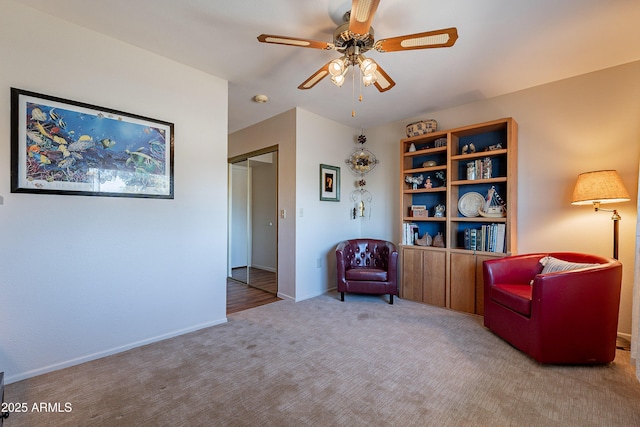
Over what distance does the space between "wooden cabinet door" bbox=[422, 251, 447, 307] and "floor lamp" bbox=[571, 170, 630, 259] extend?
1.43 m

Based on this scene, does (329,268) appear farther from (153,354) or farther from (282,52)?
(282,52)

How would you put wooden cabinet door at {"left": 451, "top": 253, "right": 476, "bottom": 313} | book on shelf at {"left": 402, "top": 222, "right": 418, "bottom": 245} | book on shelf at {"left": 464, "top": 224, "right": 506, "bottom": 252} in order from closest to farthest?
book on shelf at {"left": 464, "top": 224, "right": 506, "bottom": 252} < wooden cabinet door at {"left": 451, "top": 253, "right": 476, "bottom": 313} < book on shelf at {"left": 402, "top": 222, "right": 418, "bottom": 245}

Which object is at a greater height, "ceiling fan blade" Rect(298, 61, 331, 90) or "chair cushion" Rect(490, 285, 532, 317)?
"ceiling fan blade" Rect(298, 61, 331, 90)

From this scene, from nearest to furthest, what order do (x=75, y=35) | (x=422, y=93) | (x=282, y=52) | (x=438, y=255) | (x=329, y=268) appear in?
(x=75, y=35)
(x=282, y=52)
(x=422, y=93)
(x=438, y=255)
(x=329, y=268)

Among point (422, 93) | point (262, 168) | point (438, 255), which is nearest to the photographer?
point (422, 93)

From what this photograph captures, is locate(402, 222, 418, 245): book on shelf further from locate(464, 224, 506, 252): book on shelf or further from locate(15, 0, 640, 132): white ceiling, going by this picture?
locate(15, 0, 640, 132): white ceiling

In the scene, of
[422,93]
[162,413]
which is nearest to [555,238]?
[422,93]

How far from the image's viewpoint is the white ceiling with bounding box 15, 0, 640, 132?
187 centimetres

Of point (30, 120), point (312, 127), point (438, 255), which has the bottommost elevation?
point (438, 255)

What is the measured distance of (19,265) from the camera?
1.88 m

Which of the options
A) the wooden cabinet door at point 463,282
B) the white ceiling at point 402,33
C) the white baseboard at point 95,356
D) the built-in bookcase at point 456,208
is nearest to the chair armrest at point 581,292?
the built-in bookcase at point 456,208

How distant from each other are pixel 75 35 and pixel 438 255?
4.10 m

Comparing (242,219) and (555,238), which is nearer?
(555,238)

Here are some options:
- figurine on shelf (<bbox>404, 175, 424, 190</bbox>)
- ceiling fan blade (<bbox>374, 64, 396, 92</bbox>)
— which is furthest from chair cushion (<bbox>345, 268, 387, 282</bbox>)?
ceiling fan blade (<bbox>374, 64, 396, 92</bbox>)
